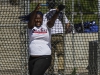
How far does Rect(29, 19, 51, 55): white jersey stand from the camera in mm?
5945

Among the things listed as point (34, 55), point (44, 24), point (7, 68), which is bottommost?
point (7, 68)

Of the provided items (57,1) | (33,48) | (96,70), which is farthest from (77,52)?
(33,48)

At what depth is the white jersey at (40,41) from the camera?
5945 mm

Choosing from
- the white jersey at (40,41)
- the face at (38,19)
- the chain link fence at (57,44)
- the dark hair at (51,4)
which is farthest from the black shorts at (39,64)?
the dark hair at (51,4)

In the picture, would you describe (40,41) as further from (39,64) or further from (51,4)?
(51,4)

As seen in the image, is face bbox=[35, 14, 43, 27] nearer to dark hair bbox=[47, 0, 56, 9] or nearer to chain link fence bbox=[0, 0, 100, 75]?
chain link fence bbox=[0, 0, 100, 75]

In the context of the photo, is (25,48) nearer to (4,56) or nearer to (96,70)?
(4,56)

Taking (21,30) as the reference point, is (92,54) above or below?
below

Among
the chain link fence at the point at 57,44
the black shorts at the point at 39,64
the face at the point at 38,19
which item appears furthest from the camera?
the chain link fence at the point at 57,44

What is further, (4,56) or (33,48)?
(4,56)

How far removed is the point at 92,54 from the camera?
26.1ft

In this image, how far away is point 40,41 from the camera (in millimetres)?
6016

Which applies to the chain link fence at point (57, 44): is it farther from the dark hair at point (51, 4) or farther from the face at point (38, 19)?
the face at point (38, 19)

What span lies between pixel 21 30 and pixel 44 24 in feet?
5.97
